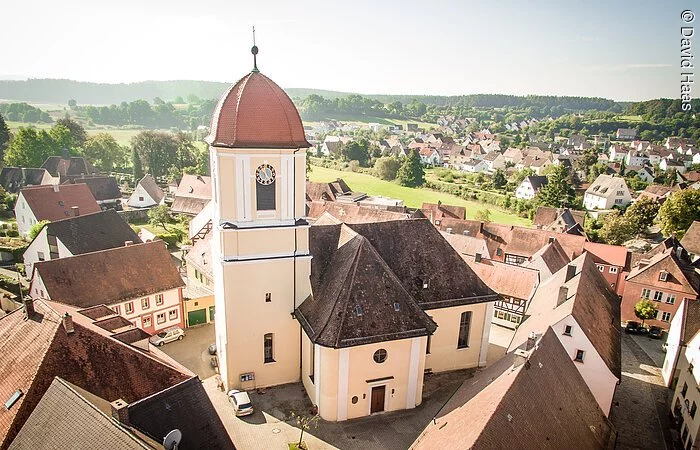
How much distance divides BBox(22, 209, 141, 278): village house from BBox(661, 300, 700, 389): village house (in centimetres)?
4022

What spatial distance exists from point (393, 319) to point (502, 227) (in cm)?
3444

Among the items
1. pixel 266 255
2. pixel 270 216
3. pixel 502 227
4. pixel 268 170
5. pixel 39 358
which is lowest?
pixel 502 227

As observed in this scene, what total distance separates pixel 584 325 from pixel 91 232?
38207 mm

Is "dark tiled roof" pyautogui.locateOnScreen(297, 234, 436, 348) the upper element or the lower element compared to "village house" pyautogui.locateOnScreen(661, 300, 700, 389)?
upper

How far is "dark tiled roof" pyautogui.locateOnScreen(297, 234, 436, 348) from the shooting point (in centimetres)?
2205

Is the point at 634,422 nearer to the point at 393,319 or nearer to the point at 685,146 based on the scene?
the point at 393,319

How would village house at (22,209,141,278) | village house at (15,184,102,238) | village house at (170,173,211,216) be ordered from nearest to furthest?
1. village house at (22,209,141,278)
2. village house at (15,184,102,238)
3. village house at (170,173,211,216)

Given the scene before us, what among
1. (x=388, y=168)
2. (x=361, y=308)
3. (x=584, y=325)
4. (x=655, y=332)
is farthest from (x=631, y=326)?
(x=388, y=168)

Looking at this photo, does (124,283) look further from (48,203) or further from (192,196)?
(192,196)

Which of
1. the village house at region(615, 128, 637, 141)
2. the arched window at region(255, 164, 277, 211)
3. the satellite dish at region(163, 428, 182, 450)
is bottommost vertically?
the satellite dish at region(163, 428, 182, 450)

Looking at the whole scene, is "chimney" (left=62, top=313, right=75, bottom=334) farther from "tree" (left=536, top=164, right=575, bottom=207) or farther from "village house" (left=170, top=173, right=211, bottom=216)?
"tree" (left=536, top=164, right=575, bottom=207)

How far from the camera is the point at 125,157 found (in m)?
111

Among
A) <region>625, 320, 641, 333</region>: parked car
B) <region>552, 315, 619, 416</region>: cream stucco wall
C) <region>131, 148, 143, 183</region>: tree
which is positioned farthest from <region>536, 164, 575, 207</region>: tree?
<region>131, 148, 143, 183</region>: tree

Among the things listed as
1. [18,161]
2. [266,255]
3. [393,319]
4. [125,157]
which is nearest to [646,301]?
[393,319]
